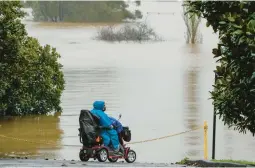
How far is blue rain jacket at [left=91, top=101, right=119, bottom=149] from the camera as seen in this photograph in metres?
14.9

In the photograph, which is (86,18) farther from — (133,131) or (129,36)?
(133,131)

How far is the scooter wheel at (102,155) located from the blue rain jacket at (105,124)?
0.15m

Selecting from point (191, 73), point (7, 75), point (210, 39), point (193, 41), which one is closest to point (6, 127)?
point (7, 75)

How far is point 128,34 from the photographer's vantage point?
3425 inches

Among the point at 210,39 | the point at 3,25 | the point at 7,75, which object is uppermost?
the point at 3,25

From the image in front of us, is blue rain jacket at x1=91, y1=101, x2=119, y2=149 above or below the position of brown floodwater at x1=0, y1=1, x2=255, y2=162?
above

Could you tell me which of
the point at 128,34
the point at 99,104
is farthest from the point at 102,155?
the point at 128,34

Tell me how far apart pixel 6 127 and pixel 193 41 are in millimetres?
56840

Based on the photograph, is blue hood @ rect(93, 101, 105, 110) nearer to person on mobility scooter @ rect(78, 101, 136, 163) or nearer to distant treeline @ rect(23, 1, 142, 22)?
person on mobility scooter @ rect(78, 101, 136, 163)

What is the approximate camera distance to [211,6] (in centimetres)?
1060

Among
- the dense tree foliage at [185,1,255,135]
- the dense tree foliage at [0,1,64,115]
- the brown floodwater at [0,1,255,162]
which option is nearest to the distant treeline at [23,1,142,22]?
the brown floodwater at [0,1,255,162]

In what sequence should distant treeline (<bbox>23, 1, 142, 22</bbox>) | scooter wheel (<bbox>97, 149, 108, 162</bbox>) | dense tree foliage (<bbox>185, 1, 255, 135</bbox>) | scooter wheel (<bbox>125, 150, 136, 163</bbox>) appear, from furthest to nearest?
distant treeline (<bbox>23, 1, 142, 22</bbox>)
scooter wheel (<bbox>125, 150, 136, 163</bbox>)
scooter wheel (<bbox>97, 149, 108, 162</bbox>)
dense tree foliage (<bbox>185, 1, 255, 135</bbox>)

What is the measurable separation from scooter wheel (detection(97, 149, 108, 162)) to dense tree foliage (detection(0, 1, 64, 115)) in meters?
3.82

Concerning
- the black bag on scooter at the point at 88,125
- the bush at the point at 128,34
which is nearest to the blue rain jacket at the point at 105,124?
the black bag on scooter at the point at 88,125
